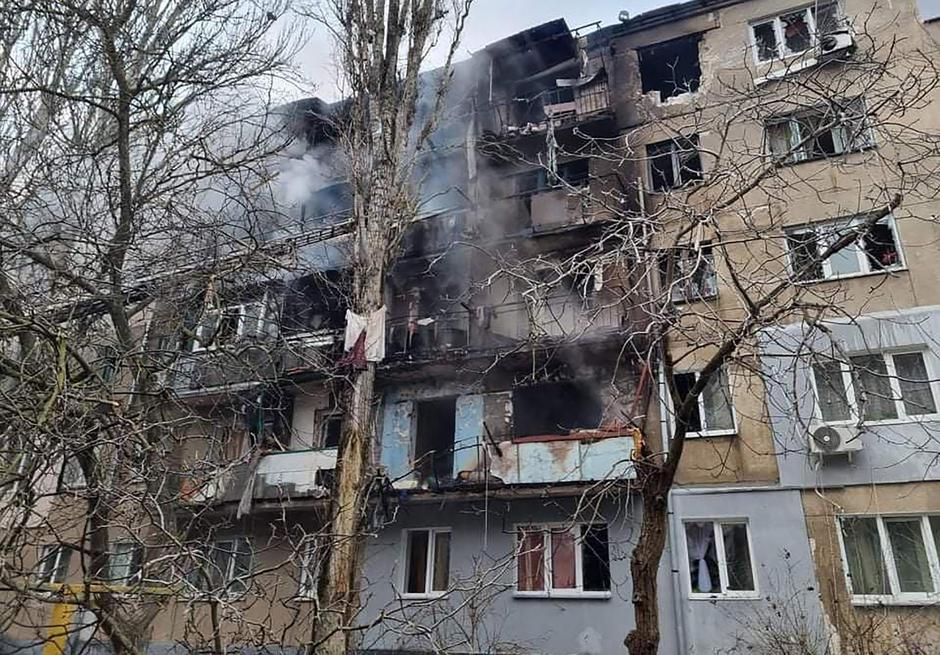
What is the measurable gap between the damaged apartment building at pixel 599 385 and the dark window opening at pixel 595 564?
0.22ft

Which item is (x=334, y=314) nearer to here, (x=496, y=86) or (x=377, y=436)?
(x=377, y=436)

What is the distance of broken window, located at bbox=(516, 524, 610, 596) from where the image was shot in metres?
12.0

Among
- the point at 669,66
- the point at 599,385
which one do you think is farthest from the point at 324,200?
the point at 599,385

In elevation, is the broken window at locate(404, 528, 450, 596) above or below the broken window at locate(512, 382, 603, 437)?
below

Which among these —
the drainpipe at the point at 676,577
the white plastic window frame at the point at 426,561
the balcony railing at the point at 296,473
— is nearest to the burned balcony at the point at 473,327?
the balcony railing at the point at 296,473

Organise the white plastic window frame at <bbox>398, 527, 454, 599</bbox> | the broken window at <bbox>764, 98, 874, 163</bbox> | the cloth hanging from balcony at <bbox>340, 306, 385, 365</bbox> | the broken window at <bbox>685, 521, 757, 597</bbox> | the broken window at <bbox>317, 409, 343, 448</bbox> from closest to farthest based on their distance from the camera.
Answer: the broken window at <bbox>764, 98, 874, 163</bbox>, the cloth hanging from balcony at <bbox>340, 306, 385, 365</bbox>, the broken window at <bbox>685, 521, 757, 597</bbox>, the white plastic window frame at <bbox>398, 527, 454, 599</bbox>, the broken window at <bbox>317, 409, 343, 448</bbox>

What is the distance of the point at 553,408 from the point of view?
49.8 ft

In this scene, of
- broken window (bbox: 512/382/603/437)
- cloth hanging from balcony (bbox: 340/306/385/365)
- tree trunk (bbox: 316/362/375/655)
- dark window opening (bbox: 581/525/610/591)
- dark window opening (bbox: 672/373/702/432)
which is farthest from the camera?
broken window (bbox: 512/382/603/437)

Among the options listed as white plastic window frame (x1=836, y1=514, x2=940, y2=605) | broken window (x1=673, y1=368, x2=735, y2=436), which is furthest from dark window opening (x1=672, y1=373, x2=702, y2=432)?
white plastic window frame (x1=836, y1=514, x2=940, y2=605)

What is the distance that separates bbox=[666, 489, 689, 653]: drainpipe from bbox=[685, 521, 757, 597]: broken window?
23cm

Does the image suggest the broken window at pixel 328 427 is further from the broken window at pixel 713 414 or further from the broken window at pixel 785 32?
the broken window at pixel 785 32

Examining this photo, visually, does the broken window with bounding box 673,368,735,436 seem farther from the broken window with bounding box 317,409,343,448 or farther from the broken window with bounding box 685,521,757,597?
the broken window with bounding box 317,409,343,448

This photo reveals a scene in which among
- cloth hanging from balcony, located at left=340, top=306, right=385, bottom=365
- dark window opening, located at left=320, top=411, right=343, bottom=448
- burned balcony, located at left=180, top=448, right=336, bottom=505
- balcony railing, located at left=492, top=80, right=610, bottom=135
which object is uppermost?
balcony railing, located at left=492, top=80, right=610, bottom=135

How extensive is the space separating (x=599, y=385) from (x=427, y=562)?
17.2 feet
